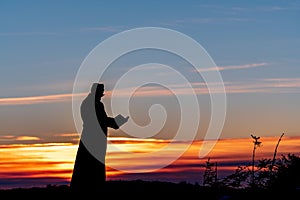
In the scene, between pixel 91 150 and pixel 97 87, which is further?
pixel 91 150

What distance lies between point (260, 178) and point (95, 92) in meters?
7.65

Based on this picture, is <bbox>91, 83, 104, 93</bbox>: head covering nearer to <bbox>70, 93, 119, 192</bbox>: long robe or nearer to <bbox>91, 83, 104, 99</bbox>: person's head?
<bbox>91, 83, 104, 99</bbox>: person's head

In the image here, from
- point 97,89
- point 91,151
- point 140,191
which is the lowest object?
point 140,191

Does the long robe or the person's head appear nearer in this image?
the person's head

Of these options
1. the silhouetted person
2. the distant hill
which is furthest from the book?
the distant hill

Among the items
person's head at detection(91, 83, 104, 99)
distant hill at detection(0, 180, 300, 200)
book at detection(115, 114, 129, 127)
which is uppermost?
person's head at detection(91, 83, 104, 99)

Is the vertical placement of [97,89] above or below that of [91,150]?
above

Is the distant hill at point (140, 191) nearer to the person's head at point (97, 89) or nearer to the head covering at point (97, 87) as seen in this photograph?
the person's head at point (97, 89)

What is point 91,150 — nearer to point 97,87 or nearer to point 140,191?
point 97,87

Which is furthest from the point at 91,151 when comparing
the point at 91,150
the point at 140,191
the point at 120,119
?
the point at 140,191

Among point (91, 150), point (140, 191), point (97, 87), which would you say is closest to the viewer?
point (97, 87)

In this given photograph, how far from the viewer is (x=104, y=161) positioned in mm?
29859

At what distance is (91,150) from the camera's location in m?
29.6

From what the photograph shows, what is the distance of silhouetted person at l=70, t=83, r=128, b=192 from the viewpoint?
2925cm
